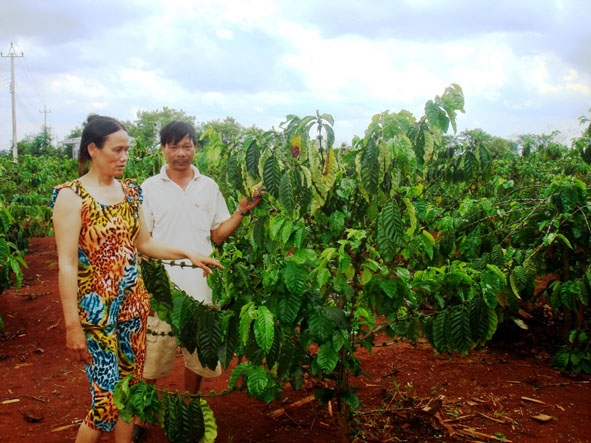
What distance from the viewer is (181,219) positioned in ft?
10.6

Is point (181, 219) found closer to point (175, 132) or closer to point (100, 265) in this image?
point (175, 132)

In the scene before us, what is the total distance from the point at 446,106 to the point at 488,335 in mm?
1008

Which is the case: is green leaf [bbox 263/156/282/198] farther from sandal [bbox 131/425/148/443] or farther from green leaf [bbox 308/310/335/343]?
sandal [bbox 131/425/148/443]

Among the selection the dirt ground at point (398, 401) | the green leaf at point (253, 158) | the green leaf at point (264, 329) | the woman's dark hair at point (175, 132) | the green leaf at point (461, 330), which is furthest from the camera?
the dirt ground at point (398, 401)

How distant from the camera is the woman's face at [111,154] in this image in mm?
2447

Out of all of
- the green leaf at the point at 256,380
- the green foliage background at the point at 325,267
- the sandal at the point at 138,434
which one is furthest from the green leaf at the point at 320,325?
the sandal at the point at 138,434

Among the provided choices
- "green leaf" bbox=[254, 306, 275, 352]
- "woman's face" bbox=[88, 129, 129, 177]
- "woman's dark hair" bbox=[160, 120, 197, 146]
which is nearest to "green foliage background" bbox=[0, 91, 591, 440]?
"green leaf" bbox=[254, 306, 275, 352]

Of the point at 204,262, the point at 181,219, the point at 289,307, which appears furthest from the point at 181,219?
the point at 289,307

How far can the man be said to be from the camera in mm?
3188

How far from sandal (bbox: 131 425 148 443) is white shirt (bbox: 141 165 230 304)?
0.82 meters

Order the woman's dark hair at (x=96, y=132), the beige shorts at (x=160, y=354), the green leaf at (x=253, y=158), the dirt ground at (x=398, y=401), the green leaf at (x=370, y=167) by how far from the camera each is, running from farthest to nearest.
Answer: the dirt ground at (x=398, y=401) < the beige shorts at (x=160, y=354) < the woman's dark hair at (x=96, y=132) < the green leaf at (x=253, y=158) < the green leaf at (x=370, y=167)

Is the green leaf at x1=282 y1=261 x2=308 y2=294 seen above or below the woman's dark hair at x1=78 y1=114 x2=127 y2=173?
below

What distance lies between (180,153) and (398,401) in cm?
203

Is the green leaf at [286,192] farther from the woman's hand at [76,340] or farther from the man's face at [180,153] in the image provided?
the man's face at [180,153]
